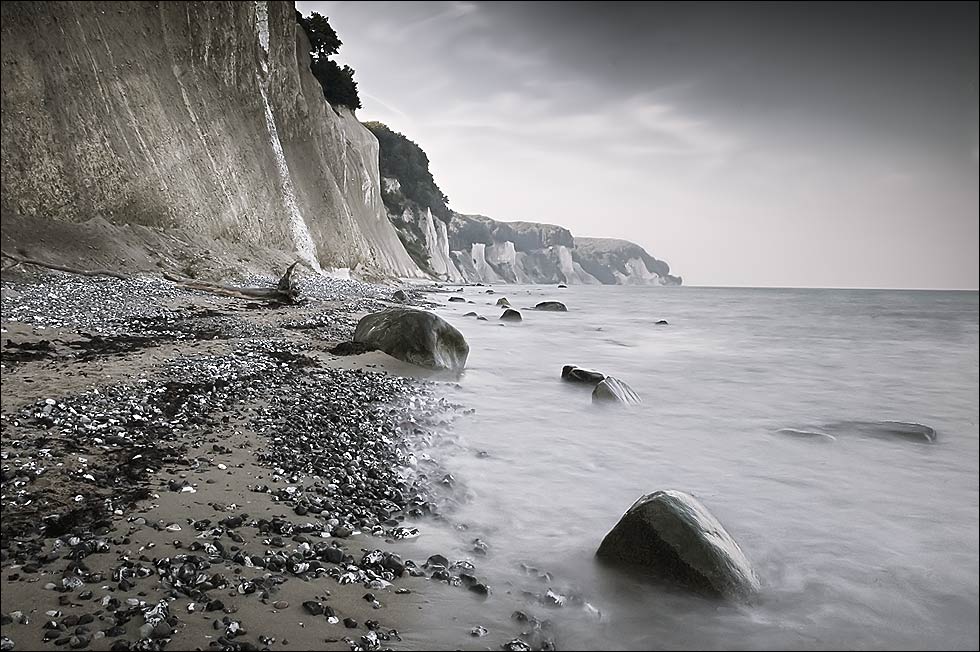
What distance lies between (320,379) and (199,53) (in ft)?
61.0

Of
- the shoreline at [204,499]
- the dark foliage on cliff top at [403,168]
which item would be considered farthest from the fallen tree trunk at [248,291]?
the dark foliage on cliff top at [403,168]

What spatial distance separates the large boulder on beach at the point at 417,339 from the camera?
8.57m

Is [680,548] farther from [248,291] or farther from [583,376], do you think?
[248,291]

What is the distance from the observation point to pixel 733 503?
402 centimetres

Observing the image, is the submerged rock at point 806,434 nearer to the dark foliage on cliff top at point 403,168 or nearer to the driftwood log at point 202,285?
the driftwood log at point 202,285

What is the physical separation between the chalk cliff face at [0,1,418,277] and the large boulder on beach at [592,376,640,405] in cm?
1328

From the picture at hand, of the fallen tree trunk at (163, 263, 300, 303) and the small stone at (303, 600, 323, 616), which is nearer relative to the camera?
the small stone at (303, 600, 323, 616)

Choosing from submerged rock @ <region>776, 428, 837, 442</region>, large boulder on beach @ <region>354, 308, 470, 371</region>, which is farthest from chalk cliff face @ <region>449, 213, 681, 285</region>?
submerged rock @ <region>776, 428, 837, 442</region>

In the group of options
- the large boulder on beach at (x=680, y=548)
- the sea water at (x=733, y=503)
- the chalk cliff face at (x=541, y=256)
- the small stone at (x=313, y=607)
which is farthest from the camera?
the chalk cliff face at (x=541, y=256)

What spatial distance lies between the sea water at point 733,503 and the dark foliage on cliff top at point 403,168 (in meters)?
52.5

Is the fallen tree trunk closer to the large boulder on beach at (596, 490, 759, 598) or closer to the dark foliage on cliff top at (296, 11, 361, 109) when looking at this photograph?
the large boulder on beach at (596, 490, 759, 598)

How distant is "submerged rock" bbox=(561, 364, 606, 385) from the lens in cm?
824

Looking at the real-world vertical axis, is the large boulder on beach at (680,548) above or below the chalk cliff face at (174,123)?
below

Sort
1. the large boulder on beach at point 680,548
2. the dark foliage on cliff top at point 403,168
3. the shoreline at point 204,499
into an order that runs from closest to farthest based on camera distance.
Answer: the shoreline at point 204,499, the large boulder on beach at point 680,548, the dark foliage on cliff top at point 403,168
